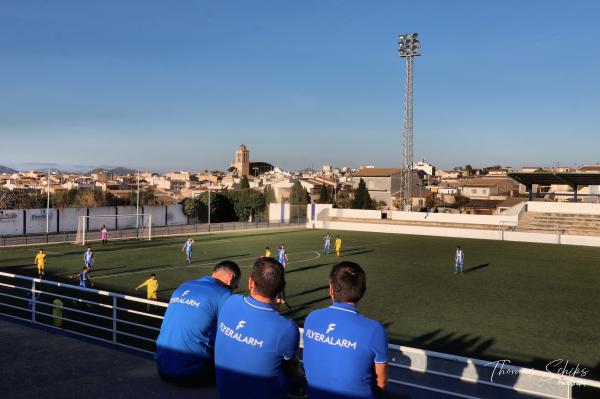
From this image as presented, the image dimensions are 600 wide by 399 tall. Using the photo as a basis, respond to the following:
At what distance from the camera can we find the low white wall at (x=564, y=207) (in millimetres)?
44812

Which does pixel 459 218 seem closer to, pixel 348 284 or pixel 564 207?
pixel 564 207

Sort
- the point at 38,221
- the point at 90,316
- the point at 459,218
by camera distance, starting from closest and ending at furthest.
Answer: the point at 90,316 < the point at 38,221 < the point at 459,218

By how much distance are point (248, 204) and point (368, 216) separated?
54.8 feet

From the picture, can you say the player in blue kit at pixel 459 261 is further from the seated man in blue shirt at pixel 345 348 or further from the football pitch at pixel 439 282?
the seated man in blue shirt at pixel 345 348

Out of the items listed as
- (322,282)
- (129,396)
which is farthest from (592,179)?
(129,396)

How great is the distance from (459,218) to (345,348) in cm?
4919

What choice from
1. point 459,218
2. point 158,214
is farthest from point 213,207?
point 459,218

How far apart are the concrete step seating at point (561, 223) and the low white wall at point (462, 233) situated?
7.58 ft

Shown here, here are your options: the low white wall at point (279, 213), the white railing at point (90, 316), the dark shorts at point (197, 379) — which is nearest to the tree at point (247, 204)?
the low white wall at point (279, 213)

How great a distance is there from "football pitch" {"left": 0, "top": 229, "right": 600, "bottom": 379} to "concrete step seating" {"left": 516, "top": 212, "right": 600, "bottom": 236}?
18.8 feet

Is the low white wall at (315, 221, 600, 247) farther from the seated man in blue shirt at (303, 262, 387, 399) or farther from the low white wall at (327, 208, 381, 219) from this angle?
the seated man in blue shirt at (303, 262, 387, 399)

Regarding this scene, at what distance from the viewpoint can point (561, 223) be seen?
44.2 metres

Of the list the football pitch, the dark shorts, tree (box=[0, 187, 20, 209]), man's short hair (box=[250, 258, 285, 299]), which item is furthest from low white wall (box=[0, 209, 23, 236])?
man's short hair (box=[250, 258, 285, 299])

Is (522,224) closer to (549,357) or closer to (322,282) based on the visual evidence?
(322,282)
